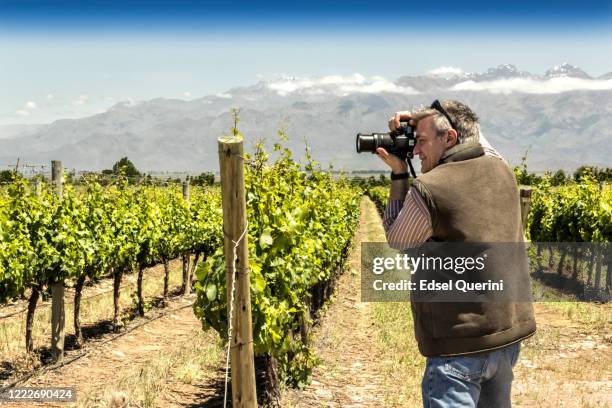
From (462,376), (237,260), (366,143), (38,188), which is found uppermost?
(366,143)

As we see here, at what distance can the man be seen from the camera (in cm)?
273

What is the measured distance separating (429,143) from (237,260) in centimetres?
127

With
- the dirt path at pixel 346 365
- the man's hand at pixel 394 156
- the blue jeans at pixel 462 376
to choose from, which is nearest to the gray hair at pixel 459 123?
the man's hand at pixel 394 156

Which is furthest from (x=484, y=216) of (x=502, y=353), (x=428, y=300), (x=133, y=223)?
(x=133, y=223)

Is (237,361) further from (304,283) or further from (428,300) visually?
(304,283)

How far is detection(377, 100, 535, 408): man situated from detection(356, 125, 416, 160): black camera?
122 mm

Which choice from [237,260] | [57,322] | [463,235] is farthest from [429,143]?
[57,322]

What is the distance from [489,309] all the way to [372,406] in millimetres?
4188

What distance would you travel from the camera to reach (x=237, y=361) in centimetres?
361

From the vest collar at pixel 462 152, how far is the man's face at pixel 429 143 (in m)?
0.05

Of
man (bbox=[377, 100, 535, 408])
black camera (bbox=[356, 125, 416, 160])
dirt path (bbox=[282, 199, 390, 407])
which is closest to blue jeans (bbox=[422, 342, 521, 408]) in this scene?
man (bbox=[377, 100, 535, 408])

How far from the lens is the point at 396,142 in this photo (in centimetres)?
311

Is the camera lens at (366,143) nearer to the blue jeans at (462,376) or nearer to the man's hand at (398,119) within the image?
the man's hand at (398,119)

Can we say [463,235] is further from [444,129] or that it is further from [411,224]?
[444,129]
